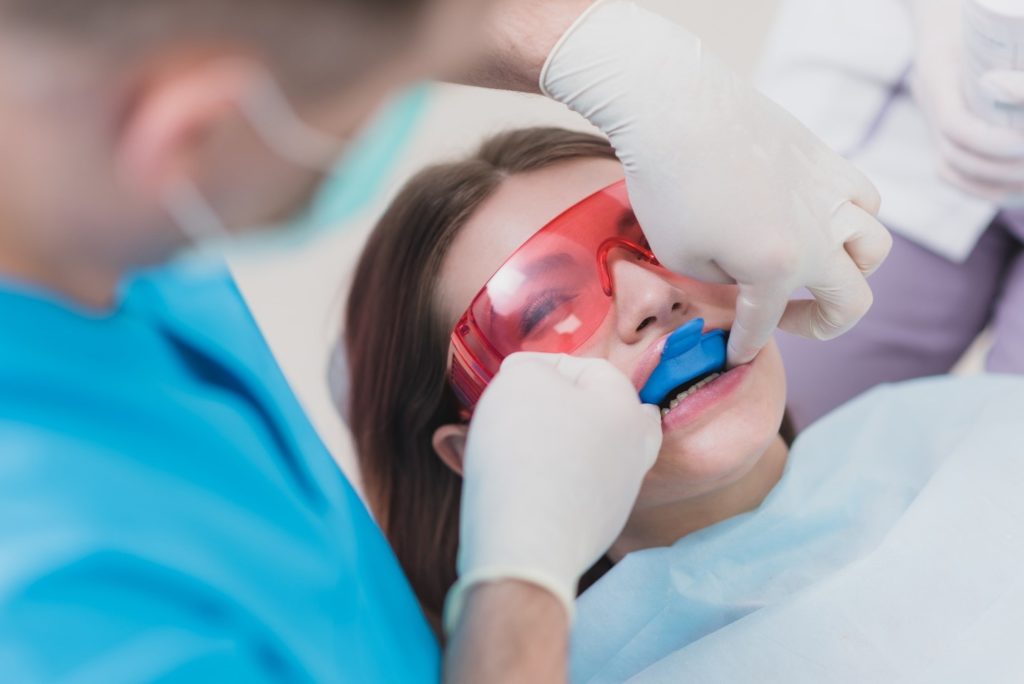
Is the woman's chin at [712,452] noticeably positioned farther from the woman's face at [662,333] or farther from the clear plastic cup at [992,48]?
the clear plastic cup at [992,48]

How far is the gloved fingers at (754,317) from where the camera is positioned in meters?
0.93

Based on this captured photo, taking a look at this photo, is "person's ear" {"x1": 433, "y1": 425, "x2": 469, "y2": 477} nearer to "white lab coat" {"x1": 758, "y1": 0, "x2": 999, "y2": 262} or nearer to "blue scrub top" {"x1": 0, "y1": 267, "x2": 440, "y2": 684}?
"blue scrub top" {"x1": 0, "y1": 267, "x2": 440, "y2": 684}

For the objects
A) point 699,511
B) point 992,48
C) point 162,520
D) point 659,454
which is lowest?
point 699,511

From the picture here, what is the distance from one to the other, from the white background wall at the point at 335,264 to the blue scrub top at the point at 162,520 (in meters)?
0.89

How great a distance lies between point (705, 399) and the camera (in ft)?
3.35

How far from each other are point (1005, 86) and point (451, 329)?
0.72 meters

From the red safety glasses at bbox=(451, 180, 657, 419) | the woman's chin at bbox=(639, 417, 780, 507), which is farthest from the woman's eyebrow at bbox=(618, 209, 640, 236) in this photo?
the woman's chin at bbox=(639, 417, 780, 507)

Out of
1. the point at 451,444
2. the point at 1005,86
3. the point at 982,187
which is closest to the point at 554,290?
the point at 451,444

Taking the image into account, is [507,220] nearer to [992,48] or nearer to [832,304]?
[832,304]

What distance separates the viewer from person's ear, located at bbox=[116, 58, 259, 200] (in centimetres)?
48

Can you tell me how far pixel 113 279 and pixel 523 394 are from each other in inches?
13.6

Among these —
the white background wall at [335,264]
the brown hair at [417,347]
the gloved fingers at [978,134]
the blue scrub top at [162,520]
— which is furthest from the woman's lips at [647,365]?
the white background wall at [335,264]

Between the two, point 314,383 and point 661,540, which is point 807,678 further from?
point 314,383

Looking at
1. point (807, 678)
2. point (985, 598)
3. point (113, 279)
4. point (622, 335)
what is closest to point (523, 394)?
point (622, 335)
